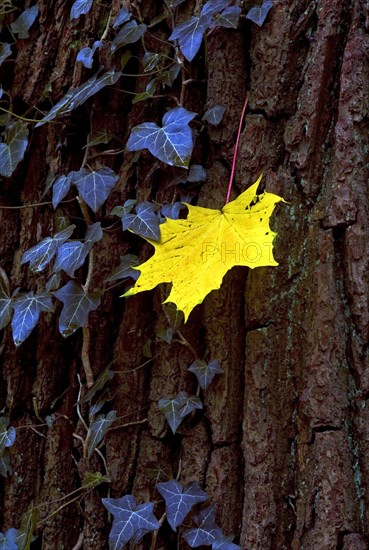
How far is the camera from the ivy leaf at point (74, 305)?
1198 mm

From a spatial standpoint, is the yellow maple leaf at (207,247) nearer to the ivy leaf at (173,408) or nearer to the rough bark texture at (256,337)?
the rough bark texture at (256,337)

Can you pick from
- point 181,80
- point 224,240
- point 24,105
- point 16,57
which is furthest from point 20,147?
point 224,240

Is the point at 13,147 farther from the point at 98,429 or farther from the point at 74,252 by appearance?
the point at 98,429

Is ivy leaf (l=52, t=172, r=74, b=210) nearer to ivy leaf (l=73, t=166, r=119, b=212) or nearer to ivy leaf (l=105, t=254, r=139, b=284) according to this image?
ivy leaf (l=73, t=166, r=119, b=212)

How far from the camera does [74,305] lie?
1215mm

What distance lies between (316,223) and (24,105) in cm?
74

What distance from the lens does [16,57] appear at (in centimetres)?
149

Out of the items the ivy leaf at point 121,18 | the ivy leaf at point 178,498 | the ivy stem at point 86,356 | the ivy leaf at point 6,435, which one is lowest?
the ivy leaf at point 178,498

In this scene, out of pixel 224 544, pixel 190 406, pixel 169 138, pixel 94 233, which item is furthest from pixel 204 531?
pixel 169 138

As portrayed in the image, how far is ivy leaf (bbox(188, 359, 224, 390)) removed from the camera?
1135mm

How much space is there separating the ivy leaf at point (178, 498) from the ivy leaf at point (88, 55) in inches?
32.7

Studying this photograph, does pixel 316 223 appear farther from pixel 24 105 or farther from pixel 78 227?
pixel 24 105

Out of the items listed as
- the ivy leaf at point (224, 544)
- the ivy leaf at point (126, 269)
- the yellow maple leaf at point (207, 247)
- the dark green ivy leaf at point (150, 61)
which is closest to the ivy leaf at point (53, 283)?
the ivy leaf at point (126, 269)

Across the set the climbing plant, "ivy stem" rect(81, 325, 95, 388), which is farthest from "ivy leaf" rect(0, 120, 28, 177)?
"ivy stem" rect(81, 325, 95, 388)
